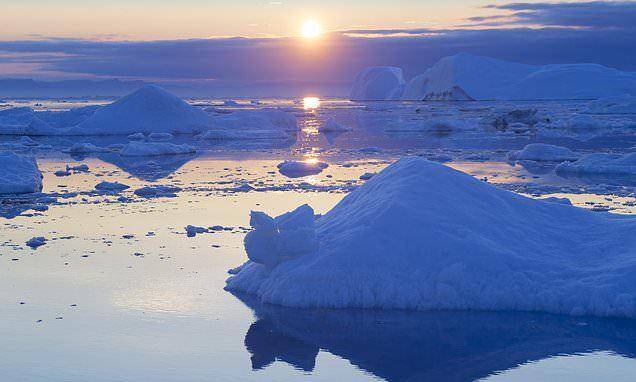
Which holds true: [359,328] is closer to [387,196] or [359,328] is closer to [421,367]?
[421,367]

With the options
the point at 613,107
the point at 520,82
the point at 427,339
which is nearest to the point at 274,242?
the point at 427,339

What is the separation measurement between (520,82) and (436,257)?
63.8 meters

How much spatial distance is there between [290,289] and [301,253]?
1.36 ft

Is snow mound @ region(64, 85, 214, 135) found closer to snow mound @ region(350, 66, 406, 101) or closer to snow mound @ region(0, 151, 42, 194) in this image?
snow mound @ region(0, 151, 42, 194)

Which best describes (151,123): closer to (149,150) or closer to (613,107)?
(149,150)

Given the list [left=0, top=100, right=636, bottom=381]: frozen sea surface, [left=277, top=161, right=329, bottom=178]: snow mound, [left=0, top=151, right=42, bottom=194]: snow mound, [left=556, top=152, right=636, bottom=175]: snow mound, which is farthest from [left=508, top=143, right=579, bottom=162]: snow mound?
[left=0, top=151, right=42, bottom=194]: snow mound

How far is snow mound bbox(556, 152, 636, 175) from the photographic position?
17.2 meters

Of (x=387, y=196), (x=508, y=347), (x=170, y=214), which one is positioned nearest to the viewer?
(x=508, y=347)

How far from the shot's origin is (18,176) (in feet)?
48.6

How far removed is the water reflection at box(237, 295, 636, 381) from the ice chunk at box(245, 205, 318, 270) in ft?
1.97

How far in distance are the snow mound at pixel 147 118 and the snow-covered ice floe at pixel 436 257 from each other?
24.4m

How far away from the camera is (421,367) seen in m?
5.81

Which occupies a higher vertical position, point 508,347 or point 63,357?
point 508,347

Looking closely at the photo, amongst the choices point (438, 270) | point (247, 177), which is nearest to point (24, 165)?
point (247, 177)
